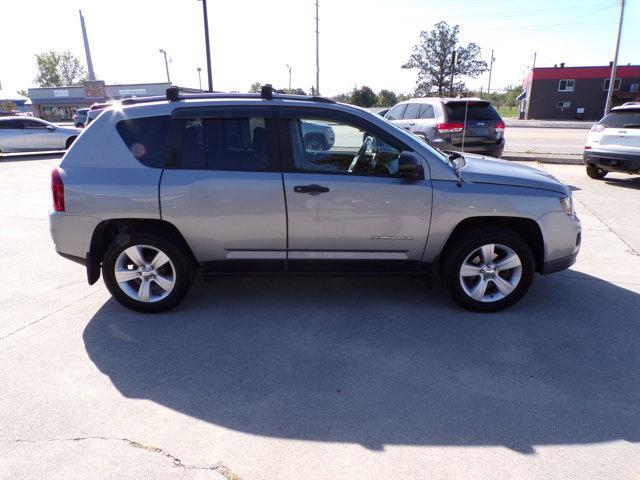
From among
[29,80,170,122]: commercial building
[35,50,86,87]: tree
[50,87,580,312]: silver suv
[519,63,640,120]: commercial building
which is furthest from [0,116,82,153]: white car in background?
[35,50,86,87]: tree

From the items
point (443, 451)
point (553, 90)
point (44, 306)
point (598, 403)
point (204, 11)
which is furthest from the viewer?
point (553, 90)

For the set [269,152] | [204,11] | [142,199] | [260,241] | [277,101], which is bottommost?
[260,241]

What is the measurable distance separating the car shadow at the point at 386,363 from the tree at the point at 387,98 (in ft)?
192

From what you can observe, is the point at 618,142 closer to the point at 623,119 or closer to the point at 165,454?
the point at 623,119

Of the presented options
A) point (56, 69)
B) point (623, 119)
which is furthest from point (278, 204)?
point (56, 69)

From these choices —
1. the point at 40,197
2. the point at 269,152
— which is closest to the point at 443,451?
the point at 269,152

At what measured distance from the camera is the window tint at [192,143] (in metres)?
3.79

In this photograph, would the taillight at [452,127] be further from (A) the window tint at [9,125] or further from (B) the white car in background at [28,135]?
(A) the window tint at [9,125]

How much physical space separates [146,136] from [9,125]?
17074mm

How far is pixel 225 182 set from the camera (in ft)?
12.2

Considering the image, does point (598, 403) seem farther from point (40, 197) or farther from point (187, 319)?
point (40, 197)

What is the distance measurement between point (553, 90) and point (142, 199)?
58.5m

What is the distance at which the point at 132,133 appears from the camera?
3830mm

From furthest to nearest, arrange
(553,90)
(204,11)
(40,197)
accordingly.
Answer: (553,90) < (204,11) < (40,197)
